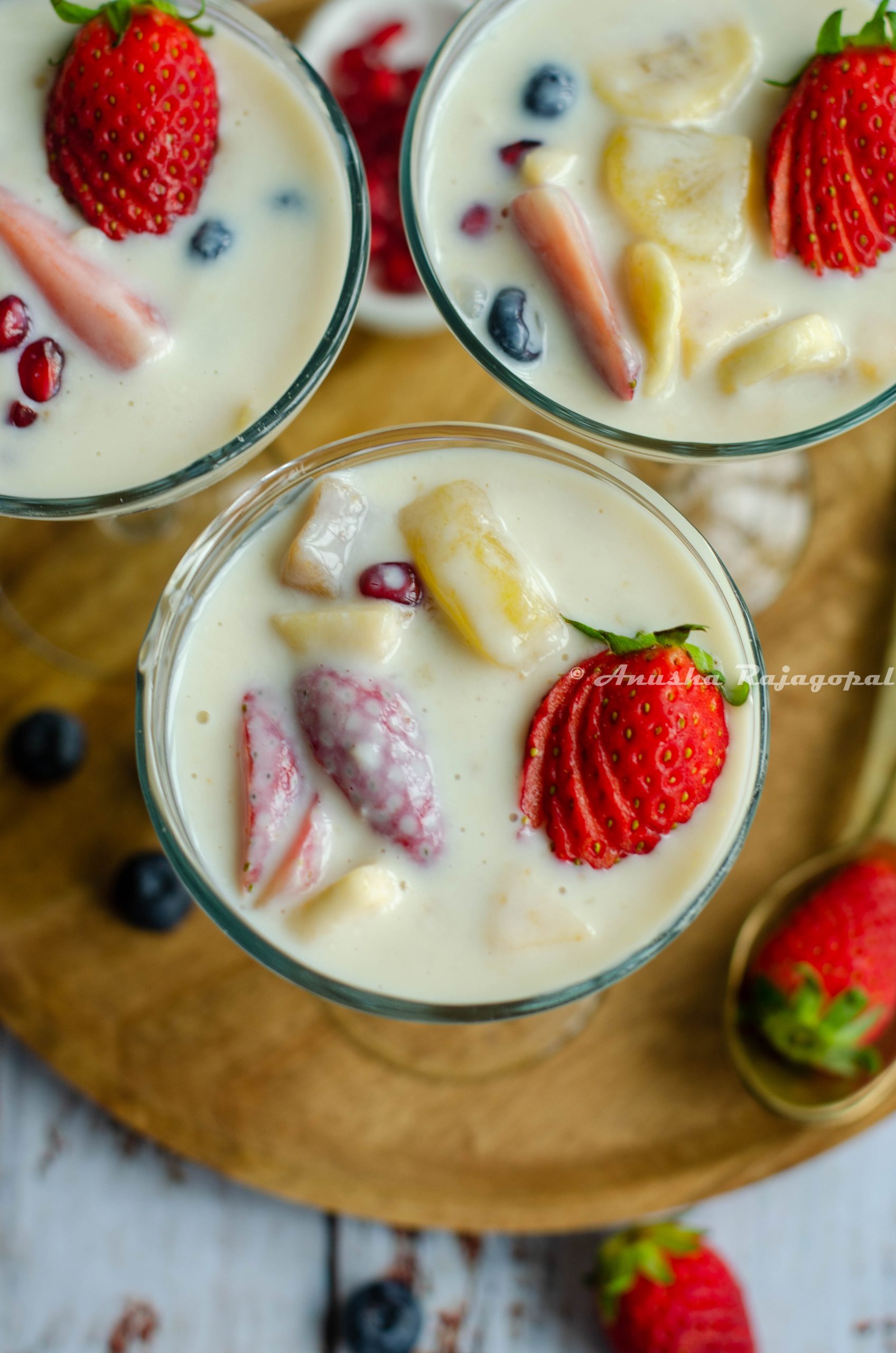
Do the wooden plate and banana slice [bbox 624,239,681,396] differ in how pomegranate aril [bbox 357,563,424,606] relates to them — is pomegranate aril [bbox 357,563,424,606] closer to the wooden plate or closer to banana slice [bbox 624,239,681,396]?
banana slice [bbox 624,239,681,396]

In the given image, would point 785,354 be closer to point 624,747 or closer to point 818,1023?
point 624,747

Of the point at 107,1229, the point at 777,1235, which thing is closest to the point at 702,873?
the point at 777,1235

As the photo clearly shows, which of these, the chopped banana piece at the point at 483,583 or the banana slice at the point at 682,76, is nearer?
the chopped banana piece at the point at 483,583

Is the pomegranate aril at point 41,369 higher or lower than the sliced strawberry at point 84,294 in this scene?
lower

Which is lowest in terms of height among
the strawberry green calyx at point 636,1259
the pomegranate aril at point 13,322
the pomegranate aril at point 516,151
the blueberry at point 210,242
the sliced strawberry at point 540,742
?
the strawberry green calyx at point 636,1259

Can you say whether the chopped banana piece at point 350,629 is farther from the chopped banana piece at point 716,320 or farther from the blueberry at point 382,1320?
the blueberry at point 382,1320

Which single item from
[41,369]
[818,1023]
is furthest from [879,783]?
[41,369]

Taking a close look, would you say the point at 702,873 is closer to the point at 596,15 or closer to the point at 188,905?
the point at 188,905

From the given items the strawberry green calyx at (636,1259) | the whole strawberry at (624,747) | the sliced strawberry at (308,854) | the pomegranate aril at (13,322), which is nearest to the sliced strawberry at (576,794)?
the whole strawberry at (624,747)

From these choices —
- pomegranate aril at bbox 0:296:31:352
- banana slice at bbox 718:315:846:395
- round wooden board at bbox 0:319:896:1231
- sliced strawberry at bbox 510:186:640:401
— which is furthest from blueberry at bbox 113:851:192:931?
banana slice at bbox 718:315:846:395
